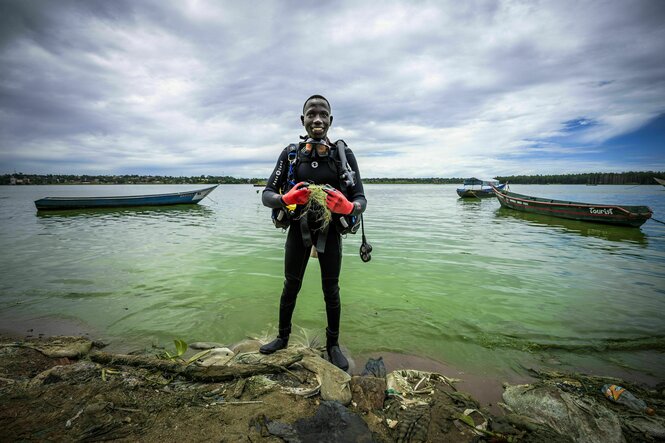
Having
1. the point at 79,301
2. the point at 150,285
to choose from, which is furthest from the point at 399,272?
the point at 79,301

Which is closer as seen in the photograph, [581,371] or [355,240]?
[581,371]

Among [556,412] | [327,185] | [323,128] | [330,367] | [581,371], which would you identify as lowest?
[581,371]

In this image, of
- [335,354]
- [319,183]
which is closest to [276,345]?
[335,354]

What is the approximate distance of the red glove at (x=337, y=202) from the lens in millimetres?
2791

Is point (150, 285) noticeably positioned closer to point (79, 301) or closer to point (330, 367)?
point (79, 301)

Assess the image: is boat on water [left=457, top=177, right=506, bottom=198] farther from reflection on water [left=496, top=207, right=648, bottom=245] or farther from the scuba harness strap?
the scuba harness strap

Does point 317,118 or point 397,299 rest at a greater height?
point 317,118

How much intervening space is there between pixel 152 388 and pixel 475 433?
2.90 meters

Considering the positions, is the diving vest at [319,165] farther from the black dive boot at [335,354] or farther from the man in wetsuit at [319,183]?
the black dive boot at [335,354]

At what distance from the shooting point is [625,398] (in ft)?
9.80

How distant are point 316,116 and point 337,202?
113 cm

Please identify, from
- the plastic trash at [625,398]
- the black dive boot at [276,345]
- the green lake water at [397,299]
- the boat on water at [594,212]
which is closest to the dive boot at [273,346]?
the black dive boot at [276,345]

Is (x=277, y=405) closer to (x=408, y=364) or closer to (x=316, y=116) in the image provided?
(x=408, y=364)

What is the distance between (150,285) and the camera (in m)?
6.69
